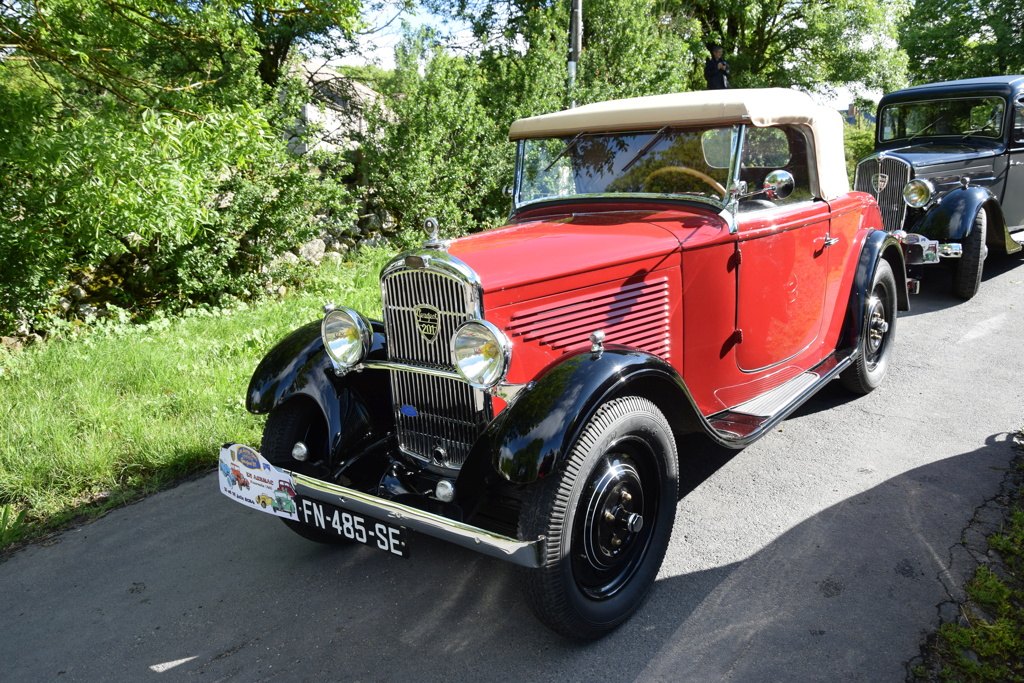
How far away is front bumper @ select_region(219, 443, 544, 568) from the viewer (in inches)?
91.4

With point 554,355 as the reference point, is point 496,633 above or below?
below

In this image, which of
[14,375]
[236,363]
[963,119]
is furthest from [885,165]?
[14,375]

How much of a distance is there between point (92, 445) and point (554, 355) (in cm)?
286

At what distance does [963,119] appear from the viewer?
→ 779cm

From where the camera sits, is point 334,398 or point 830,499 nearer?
point 334,398

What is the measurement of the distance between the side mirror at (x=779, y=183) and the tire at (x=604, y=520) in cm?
136

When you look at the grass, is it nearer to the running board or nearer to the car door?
the running board

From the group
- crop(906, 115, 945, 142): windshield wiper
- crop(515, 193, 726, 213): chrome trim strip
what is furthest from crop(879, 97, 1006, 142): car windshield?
crop(515, 193, 726, 213): chrome trim strip

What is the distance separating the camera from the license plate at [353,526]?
250cm

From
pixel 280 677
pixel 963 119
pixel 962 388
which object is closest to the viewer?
pixel 280 677

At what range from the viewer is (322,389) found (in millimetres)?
3166

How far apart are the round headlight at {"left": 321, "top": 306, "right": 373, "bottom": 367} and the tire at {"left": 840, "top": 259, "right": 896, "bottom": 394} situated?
310cm

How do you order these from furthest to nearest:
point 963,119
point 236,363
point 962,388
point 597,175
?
point 963,119 < point 236,363 < point 962,388 < point 597,175

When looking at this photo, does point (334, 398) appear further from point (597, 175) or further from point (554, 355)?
point (597, 175)
